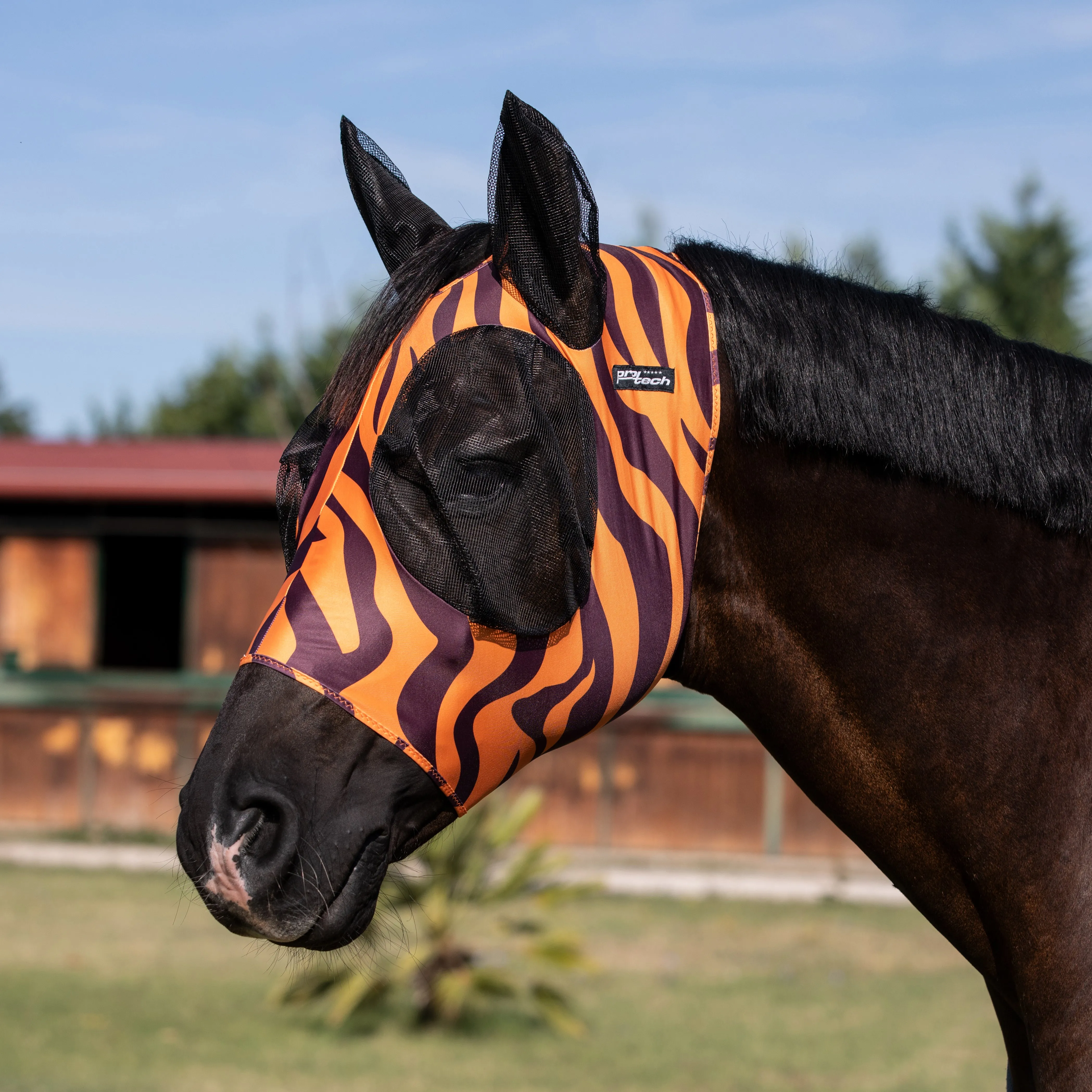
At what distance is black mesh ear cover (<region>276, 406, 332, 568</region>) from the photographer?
67.3 inches

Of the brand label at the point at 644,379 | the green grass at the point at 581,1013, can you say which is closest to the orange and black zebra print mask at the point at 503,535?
the brand label at the point at 644,379

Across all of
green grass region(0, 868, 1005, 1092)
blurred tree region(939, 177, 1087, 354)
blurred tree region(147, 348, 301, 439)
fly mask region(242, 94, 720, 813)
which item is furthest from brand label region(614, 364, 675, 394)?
blurred tree region(147, 348, 301, 439)

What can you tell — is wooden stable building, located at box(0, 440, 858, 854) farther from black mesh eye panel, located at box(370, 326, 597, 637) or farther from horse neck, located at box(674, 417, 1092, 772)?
black mesh eye panel, located at box(370, 326, 597, 637)

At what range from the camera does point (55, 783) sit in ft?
38.9

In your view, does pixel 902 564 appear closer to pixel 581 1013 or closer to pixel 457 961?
pixel 457 961

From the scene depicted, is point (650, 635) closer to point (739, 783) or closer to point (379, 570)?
point (379, 570)

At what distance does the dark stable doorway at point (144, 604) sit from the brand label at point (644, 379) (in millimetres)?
12641

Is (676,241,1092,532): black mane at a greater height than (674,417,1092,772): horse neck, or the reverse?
(676,241,1092,532): black mane

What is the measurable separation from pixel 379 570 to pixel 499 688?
0.22 meters

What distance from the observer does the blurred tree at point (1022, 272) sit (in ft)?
71.6

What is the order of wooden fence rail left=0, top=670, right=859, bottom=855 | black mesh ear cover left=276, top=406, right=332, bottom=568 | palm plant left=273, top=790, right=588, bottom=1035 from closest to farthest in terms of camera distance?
1. black mesh ear cover left=276, top=406, right=332, bottom=568
2. palm plant left=273, top=790, right=588, bottom=1035
3. wooden fence rail left=0, top=670, right=859, bottom=855

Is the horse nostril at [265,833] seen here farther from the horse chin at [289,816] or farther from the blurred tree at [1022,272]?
the blurred tree at [1022,272]

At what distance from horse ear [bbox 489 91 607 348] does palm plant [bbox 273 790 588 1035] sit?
4.86 metres

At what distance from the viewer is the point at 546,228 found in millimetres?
1558
